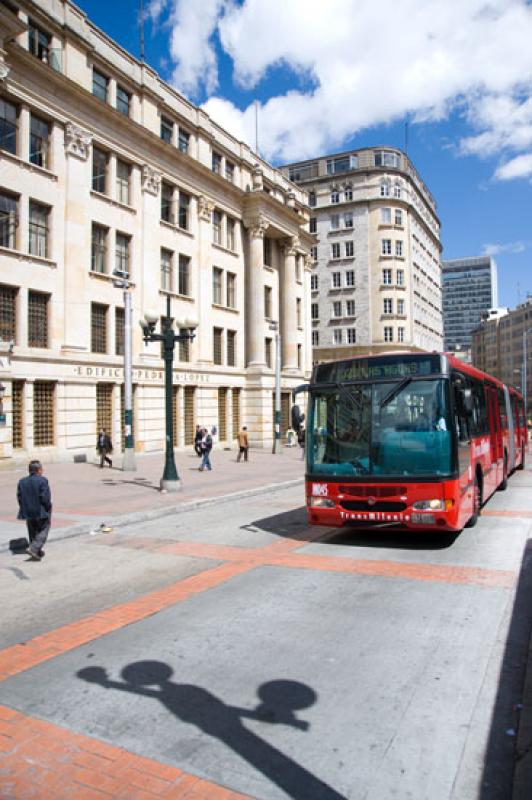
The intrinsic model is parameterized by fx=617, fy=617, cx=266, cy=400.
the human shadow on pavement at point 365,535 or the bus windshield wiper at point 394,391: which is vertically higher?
the bus windshield wiper at point 394,391

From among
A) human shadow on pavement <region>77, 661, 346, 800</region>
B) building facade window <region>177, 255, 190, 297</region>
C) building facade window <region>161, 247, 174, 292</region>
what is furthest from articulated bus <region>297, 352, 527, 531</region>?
building facade window <region>177, 255, 190, 297</region>

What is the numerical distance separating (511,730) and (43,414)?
24.9 m

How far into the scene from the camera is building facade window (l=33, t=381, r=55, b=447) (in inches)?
1021

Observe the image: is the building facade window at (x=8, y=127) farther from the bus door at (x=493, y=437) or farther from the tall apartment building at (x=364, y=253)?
the tall apartment building at (x=364, y=253)

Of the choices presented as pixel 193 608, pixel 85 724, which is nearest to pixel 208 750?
pixel 85 724

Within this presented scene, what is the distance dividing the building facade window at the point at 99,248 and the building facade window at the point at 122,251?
854mm

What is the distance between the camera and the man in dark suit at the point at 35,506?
9453 mm

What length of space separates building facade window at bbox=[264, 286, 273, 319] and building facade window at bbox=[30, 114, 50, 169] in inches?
771

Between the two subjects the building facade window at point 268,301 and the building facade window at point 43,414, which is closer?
the building facade window at point 43,414

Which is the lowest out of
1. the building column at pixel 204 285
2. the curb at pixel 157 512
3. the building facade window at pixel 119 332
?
the curb at pixel 157 512

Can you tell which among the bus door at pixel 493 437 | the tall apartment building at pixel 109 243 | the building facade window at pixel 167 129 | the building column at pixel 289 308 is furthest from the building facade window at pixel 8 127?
the building column at pixel 289 308

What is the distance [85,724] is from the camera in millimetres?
4164

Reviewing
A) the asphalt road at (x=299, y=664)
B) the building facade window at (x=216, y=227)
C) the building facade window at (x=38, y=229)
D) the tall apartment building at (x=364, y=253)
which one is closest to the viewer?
the asphalt road at (x=299, y=664)

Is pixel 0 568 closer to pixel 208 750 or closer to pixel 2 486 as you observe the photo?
pixel 208 750
